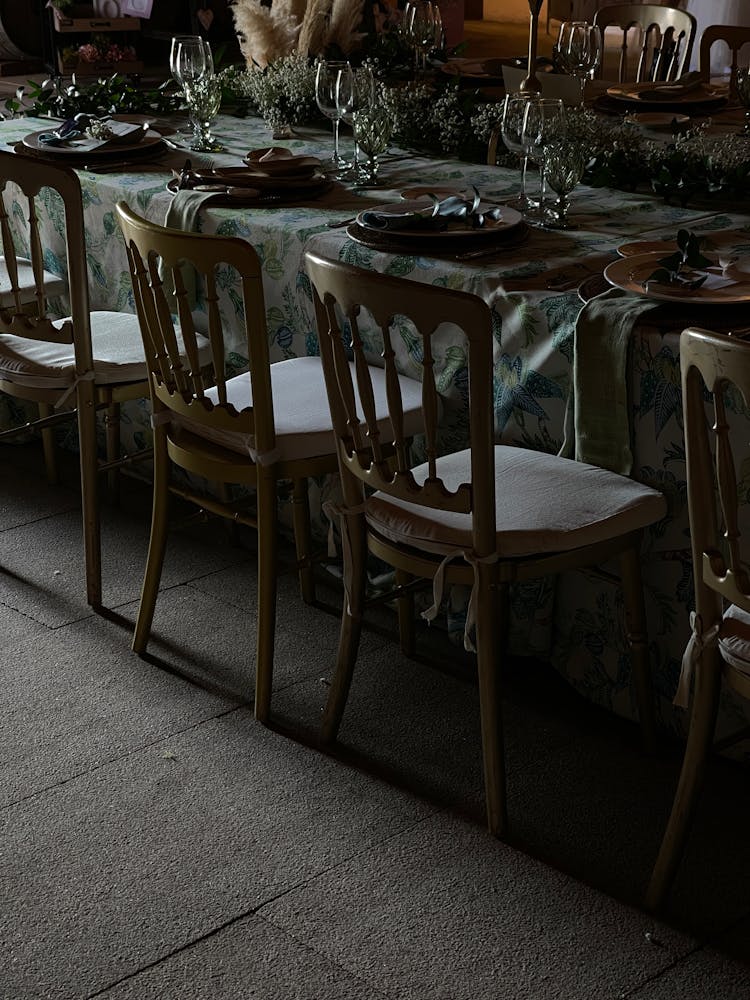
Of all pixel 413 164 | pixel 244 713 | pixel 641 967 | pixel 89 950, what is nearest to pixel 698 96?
pixel 413 164

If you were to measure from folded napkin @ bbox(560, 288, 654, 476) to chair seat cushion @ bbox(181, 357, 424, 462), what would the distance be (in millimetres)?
323

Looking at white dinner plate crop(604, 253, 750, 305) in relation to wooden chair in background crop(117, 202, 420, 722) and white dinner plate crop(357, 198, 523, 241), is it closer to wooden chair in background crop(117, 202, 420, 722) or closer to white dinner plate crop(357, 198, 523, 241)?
white dinner plate crop(357, 198, 523, 241)

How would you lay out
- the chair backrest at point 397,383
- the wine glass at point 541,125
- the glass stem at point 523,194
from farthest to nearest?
the glass stem at point 523,194 → the wine glass at point 541,125 → the chair backrest at point 397,383

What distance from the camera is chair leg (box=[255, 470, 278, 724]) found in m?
2.08

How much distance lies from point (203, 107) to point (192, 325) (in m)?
1.17

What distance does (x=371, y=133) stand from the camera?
263 cm

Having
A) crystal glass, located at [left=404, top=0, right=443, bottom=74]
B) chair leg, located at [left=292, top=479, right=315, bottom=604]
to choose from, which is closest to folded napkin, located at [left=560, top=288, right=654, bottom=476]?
chair leg, located at [left=292, top=479, right=315, bottom=604]

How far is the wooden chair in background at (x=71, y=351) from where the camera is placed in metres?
2.29

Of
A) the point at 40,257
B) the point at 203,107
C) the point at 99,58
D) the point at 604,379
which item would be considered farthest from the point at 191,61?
the point at 99,58

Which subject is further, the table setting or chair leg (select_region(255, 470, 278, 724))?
chair leg (select_region(255, 470, 278, 724))

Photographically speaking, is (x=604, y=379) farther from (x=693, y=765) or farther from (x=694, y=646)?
(x=693, y=765)

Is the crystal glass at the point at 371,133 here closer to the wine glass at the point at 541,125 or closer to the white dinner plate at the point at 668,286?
the wine glass at the point at 541,125

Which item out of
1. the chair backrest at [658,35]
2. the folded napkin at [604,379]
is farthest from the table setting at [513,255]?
the chair backrest at [658,35]

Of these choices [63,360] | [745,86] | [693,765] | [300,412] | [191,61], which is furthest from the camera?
[191,61]
